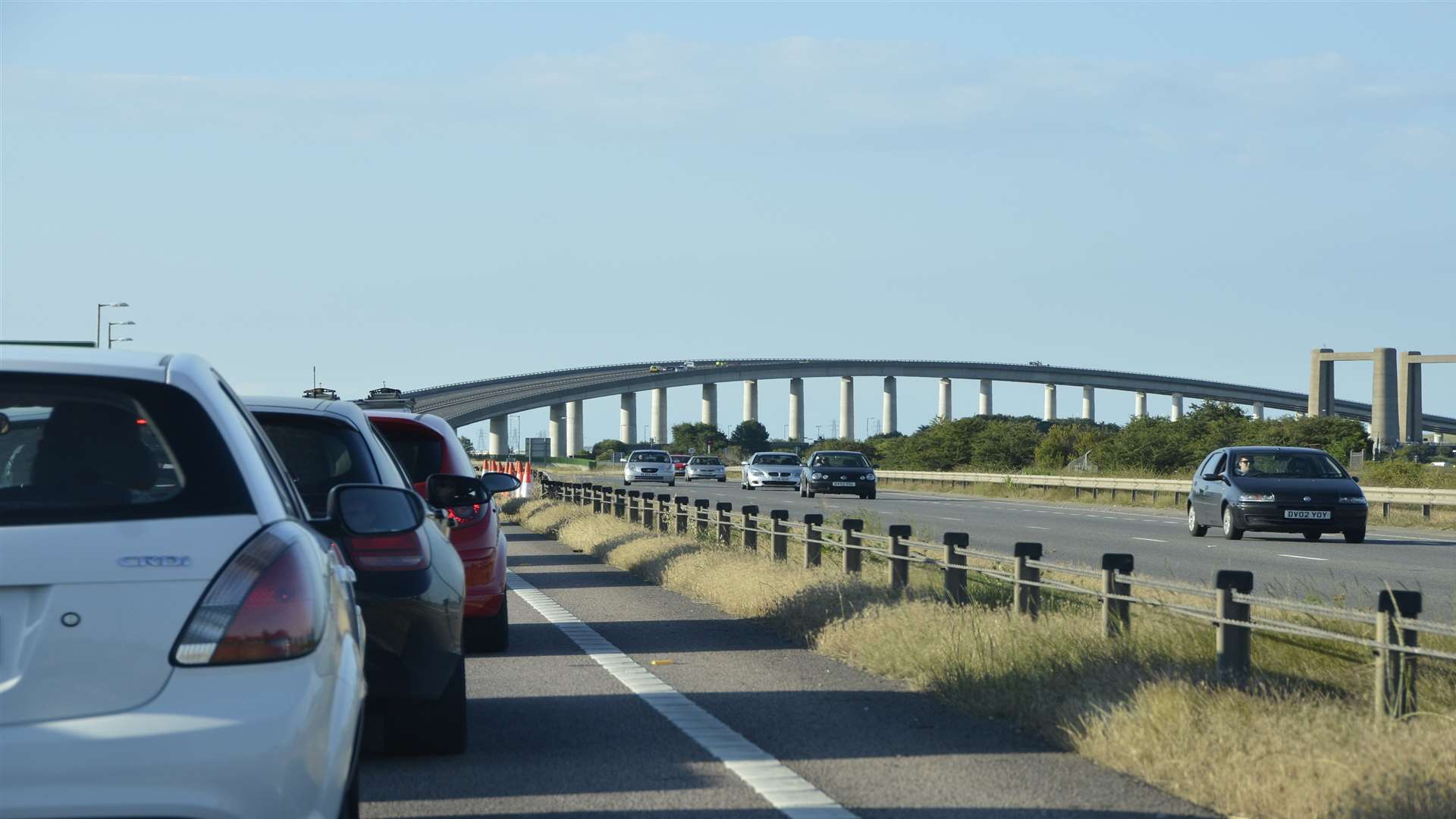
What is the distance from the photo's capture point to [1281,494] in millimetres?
26344

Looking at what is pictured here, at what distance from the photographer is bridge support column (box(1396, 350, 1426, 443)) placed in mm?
102512

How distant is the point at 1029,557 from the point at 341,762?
24.7ft

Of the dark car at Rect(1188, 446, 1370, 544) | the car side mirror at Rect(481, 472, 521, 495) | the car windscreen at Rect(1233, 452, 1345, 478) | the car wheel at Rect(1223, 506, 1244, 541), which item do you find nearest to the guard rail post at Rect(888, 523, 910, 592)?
the car side mirror at Rect(481, 472, 521, 495)

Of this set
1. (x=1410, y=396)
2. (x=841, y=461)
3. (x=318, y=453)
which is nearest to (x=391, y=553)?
(x=318, y=453)

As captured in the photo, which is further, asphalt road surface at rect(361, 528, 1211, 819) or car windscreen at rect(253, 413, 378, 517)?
car windscreen at rect(253, 413, 378, 517)

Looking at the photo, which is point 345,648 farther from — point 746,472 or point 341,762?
point 746,472

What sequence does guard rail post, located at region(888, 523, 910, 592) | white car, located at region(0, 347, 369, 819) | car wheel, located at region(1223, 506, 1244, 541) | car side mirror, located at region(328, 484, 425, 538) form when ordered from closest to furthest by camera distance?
white car, located at region(0, 347, 369, 819), car side mirror, located at region(328, 484, 425, 538), guard rail post, located at region(888, 523, 910, 592), car wheel, located at region(1223, 506, 1244, 541)

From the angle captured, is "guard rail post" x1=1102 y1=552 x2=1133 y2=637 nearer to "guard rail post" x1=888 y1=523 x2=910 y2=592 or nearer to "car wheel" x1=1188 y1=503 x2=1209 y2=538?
"guard rail post" x1=888 y1=523 x2=910 y2=592

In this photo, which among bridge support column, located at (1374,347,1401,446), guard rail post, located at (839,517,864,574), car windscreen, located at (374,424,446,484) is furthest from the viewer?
bridge support column, located at (1374,347,1401,446)

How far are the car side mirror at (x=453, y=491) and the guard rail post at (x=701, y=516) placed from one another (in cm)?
1275

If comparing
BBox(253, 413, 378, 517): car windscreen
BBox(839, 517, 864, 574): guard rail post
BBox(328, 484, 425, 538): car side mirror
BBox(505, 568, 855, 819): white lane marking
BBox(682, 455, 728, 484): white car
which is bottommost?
BBox(682, 455, 728, 484): white car

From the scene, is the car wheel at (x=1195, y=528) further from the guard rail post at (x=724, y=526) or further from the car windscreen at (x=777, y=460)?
the car windscreen at (x=777, y=460)

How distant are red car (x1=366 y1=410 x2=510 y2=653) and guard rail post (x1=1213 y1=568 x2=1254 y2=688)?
4.77 m

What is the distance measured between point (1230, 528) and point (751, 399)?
121m
